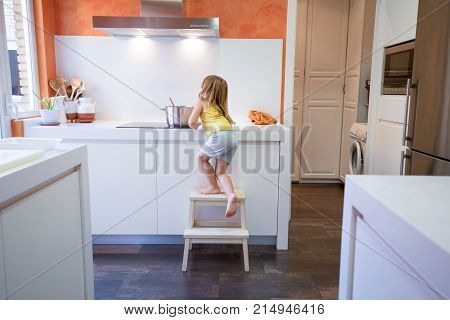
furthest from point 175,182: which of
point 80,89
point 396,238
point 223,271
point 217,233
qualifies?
point 396,238

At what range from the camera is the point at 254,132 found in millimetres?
2545

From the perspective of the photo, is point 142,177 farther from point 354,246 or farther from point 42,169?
point 354,246

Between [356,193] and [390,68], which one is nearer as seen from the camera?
[356,193]

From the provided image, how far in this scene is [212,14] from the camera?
2.95 m

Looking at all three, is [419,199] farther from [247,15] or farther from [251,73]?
[247,15]

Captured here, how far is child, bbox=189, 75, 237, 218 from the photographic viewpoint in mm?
2311

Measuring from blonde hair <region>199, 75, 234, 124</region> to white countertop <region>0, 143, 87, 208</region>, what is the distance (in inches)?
42.7

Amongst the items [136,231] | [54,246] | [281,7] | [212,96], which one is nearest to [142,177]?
[136,231]

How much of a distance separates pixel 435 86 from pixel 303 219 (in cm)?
172

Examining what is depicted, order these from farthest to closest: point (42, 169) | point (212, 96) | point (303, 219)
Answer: point (303, 219)
point (212, 96)
point (42, 169)

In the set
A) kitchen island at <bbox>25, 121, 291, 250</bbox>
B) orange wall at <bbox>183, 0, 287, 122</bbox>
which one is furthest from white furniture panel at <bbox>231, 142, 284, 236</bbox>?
orange wall at <bbox>183, 0, 287, 122</bbox>

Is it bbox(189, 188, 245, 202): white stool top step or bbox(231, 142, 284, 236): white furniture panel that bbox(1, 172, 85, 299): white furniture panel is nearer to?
bbox(189, 188, 245, 202): white stool top step

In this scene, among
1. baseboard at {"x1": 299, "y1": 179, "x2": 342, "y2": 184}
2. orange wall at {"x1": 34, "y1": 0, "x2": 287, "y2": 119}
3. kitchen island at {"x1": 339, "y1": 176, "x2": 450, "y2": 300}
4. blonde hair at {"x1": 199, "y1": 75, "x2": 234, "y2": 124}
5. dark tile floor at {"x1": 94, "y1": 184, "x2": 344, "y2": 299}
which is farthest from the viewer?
baseboard at {"x1": 299, "y1": 179, "x2": 342, "y2": 184}

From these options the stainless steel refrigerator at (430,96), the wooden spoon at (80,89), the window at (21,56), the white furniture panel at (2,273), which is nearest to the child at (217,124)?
the stainless steel refrigerator at (430,96)
